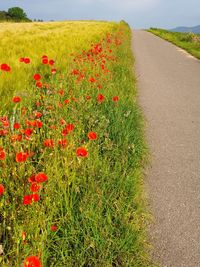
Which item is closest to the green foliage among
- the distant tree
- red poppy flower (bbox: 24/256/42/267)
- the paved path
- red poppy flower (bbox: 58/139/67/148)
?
the distant tree

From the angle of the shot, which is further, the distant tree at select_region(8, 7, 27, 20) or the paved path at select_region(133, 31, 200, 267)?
the distant tree at select_region(8, 7, 27, 20)

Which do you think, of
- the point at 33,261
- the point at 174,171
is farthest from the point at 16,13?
the point at 33,261

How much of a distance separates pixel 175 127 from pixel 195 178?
76.1 inches

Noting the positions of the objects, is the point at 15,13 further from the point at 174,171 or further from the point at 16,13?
the point at 174,171

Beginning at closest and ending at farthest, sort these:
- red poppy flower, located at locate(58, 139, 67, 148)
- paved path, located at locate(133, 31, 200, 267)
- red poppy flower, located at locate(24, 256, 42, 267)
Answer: red poppy flower, located at locate(24, 256, 42, 267) → red poppy flower, located at locate(58, 139, 67, 148) → paved path, located at locate(133, 31, 200, 267)

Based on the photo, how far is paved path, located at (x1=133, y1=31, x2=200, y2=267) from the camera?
114 inches

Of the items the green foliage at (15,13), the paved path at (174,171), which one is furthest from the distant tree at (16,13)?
the paved path at (174,171)

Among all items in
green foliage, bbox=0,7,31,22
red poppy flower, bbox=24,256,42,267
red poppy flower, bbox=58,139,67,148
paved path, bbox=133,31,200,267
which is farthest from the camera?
green foliage, bbox=0,7,31,22

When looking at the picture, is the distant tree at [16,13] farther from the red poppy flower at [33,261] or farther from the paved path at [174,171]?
the red poppy flower at [33,261]

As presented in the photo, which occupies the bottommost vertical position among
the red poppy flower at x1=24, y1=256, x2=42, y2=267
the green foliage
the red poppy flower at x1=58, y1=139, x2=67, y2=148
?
the red poppy flower at x1=24, y1=256, x2=42, y2=267

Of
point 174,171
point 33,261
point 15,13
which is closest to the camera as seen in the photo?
point 33,261

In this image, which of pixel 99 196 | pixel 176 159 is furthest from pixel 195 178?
pixel 99 196

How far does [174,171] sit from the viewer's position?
13.9ft

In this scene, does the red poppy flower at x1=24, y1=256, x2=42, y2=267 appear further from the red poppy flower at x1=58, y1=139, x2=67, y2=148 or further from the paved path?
the paved path
